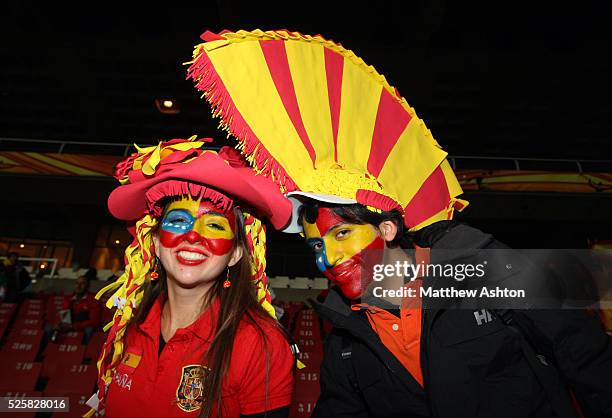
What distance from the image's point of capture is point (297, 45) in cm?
182

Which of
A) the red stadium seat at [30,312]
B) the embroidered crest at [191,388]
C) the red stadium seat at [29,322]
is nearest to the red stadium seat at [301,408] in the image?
the embroidered crest at [191,388]

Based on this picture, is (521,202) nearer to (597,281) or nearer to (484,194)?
(484,194)

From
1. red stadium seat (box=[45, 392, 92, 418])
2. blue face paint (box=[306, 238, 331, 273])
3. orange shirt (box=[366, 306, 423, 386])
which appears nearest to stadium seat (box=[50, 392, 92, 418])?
red stadium seat (box=[45, 392, 92, 418])

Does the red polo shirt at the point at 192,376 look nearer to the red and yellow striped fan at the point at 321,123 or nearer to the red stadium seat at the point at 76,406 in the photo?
the red and yellow striped fan at the point at 321,123

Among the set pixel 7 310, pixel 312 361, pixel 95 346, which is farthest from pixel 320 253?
pixel 7 310

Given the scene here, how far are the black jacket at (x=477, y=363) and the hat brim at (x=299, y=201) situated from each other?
0.37 metres

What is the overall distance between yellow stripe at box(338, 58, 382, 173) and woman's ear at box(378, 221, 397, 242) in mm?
255

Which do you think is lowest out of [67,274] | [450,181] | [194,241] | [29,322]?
[29,322]

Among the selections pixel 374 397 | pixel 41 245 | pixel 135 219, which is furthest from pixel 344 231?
pixel 41 245

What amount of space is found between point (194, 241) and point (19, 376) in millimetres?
3035

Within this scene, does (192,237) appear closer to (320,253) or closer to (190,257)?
(190,257)

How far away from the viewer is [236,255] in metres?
1.99

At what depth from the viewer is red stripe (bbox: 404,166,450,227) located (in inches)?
75.4

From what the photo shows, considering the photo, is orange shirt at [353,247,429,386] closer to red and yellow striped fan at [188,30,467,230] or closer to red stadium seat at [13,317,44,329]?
red and yellow striped fan at [188,30,467,230]
